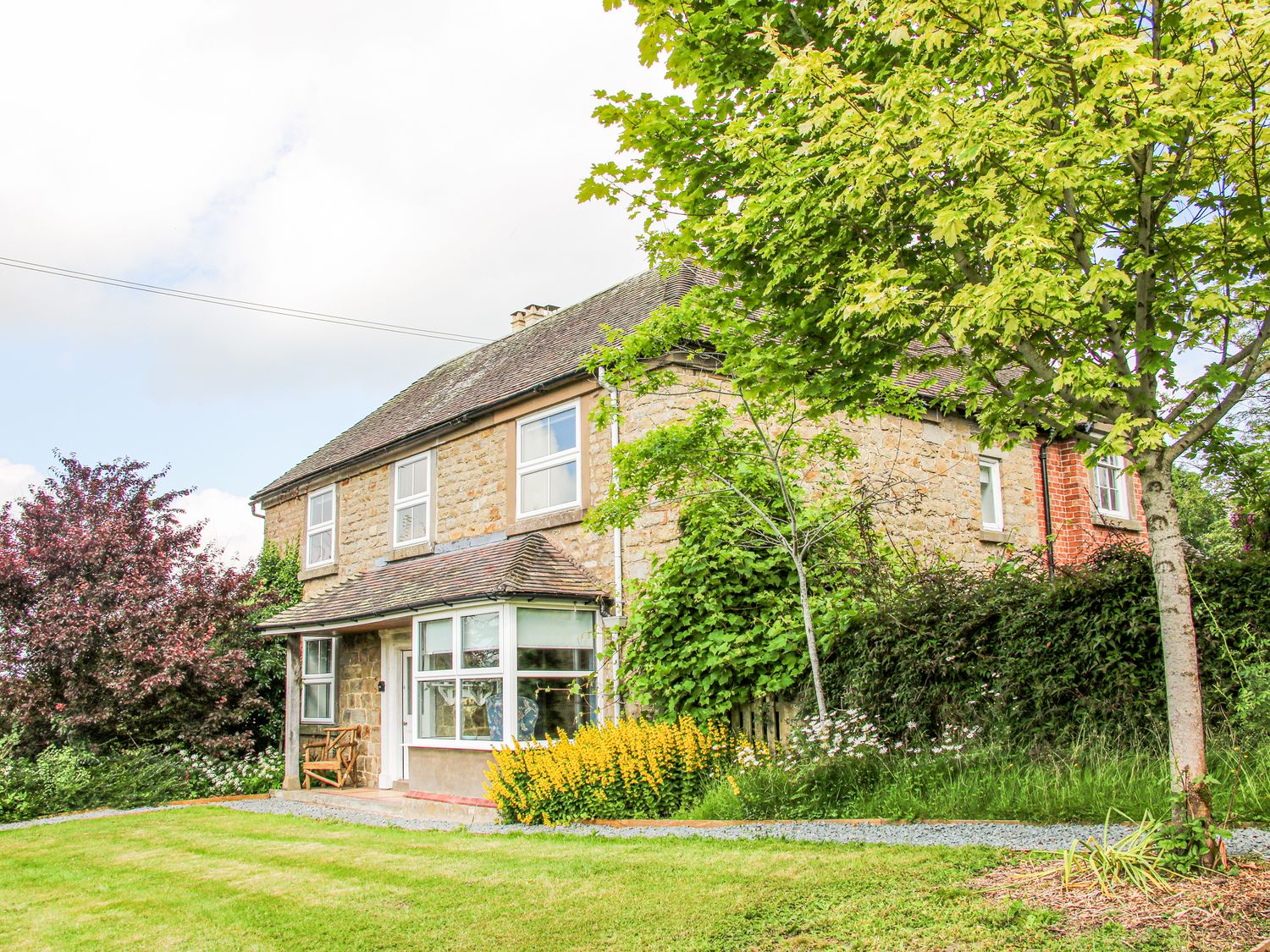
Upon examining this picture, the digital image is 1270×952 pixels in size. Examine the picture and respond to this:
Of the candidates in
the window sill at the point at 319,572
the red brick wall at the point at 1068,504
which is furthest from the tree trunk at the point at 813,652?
the window sill at the point at 319,572

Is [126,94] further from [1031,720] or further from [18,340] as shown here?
[1031,720]

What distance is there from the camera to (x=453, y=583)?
13.4 metres

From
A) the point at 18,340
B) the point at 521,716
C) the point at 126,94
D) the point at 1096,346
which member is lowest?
the point at 521,716

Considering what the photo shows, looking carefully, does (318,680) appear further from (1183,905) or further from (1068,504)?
(1183,905)

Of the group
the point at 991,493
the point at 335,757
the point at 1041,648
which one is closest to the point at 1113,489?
the point at 991,493

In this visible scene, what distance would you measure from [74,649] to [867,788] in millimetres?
12860

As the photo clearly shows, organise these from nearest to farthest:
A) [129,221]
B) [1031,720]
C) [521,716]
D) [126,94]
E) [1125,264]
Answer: [1125,264], [1031,720], [126,94], [521,716], [129,221]

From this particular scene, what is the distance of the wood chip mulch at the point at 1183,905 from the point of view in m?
4.09

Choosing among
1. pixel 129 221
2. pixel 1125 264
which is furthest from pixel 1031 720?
pixel 129 221

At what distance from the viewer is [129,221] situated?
13227 millimetres

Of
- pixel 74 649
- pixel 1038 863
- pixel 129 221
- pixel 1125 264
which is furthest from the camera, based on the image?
pixel 74 649

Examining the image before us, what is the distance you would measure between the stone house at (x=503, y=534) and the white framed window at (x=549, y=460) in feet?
0.08

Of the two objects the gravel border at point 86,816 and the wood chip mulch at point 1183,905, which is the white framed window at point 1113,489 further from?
the gravel border at point 86,816

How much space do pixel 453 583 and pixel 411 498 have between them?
3.53 metres
